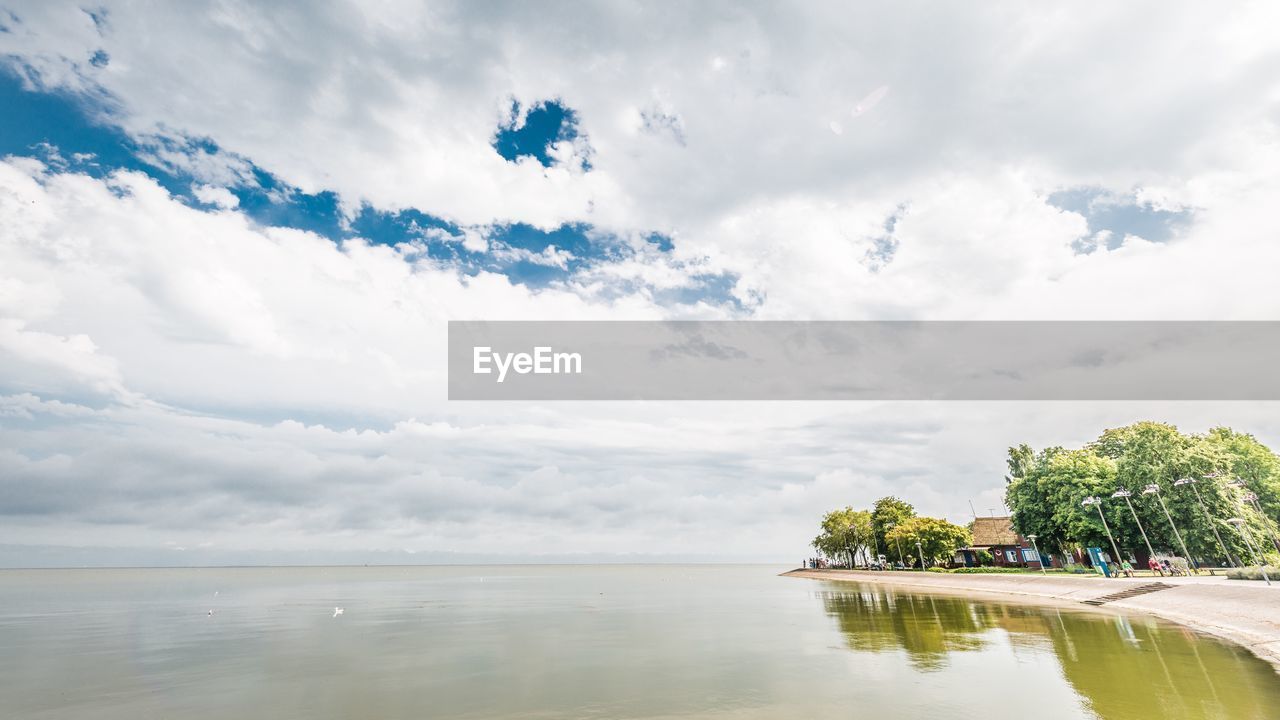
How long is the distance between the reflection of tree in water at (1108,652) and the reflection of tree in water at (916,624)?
71 mm

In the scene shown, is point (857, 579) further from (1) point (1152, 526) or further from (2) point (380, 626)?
(2) point (380, 626)

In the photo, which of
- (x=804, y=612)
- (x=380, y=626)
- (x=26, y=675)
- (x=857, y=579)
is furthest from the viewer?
(x=857, y=579)

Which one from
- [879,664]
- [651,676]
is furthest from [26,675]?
[879,664]

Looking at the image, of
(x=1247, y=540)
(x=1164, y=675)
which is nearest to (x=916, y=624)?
(x=1164, y=675)

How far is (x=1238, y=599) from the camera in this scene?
40.7 meters

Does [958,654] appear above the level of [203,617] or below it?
below

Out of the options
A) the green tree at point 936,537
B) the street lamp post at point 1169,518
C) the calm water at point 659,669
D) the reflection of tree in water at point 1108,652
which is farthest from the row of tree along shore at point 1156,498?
the calm water at point 659,669

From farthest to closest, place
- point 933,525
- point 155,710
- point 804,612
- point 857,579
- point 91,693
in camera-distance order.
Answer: point 857,579
point 933,525
point 804,612
point 91,693
point 155,710

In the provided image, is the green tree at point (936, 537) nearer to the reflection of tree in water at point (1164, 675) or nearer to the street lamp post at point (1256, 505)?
the street lamp post at point (1256, 505)

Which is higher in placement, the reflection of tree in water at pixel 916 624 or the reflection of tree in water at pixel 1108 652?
the reflection of tree in water at pixel 916 624

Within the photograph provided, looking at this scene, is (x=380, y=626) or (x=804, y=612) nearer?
(x=380, y=626)

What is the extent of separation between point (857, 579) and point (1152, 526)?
6116 cm

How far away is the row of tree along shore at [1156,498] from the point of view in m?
60.5

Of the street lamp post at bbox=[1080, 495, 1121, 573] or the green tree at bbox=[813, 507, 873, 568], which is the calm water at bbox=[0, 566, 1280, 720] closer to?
the street lamp post at bbox=[1080, 495, 1121, 573]
